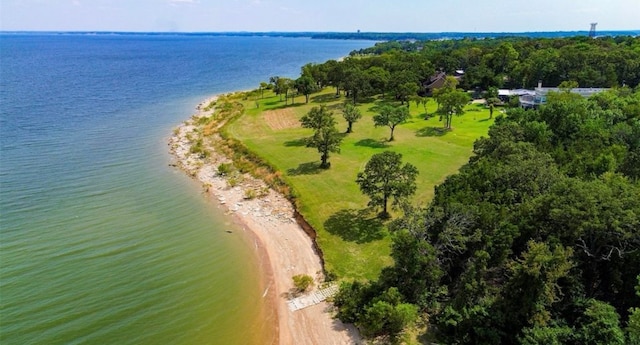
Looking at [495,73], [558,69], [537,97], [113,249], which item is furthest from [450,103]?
[113,249]

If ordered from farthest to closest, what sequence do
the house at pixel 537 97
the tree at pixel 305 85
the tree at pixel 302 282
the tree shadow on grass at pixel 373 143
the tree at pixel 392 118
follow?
the tree at pixel 305 85 → the house at pixel 537 97 → the tree at pixel 392 118 → the tree shadow on grass at pixel 373 143 → the tree at pixel 302 282

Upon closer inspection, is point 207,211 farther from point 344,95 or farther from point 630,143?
point 344,95

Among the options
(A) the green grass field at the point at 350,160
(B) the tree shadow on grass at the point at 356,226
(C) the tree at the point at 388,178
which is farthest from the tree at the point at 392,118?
(C) the tree at the point at 388,178

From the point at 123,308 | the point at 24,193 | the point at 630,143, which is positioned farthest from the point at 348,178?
the point at 24,193

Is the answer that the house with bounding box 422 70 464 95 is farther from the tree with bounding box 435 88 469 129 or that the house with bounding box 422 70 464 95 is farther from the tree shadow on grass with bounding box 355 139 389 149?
the tree shadow on grass with bounding box 355 139 389 149

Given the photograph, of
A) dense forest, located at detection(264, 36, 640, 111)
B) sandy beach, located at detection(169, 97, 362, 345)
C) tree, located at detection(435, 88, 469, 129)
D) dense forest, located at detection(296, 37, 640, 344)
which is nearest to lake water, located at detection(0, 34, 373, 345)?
sandy beach, located at detection(169, 97, 362, 345)

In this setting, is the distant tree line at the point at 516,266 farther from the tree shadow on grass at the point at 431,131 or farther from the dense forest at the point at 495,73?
the dense forest at the point at 495,73
